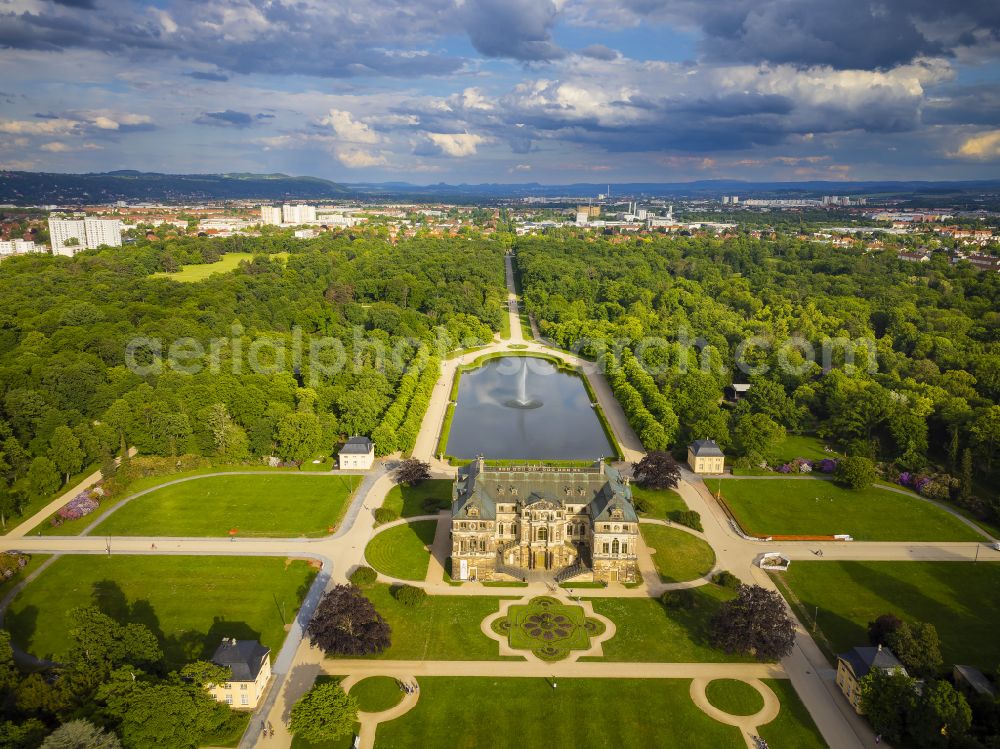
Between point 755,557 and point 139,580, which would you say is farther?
point 755,557

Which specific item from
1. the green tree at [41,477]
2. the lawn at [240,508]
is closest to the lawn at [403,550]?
the lawn at [240,508]

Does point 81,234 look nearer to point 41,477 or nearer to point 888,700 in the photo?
point 41,477

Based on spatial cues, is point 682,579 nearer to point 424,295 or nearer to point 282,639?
point 282,639

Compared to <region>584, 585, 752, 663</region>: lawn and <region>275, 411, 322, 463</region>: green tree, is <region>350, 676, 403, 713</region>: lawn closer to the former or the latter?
<region>584, 585, 752, 663</region>: lawn

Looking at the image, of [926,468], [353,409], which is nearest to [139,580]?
[353,409]

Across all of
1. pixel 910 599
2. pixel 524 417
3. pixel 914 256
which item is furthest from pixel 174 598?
pixel 914 256
